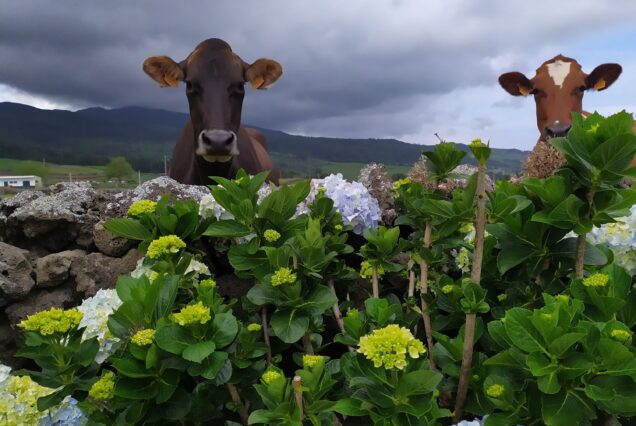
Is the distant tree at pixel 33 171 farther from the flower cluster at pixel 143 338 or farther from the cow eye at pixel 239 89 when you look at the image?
the flower cluster at pixel 143 338

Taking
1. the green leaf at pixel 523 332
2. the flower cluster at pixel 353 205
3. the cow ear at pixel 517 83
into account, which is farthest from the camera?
the cow ear at pixel 517 83

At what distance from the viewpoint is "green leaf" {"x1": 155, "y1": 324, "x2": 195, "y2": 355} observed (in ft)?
5.09

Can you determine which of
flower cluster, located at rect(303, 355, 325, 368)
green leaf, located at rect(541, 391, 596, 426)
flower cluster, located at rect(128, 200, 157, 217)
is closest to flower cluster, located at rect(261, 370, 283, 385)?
flower cluster, located at rect(303, 355, 325, 368)

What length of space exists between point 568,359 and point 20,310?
2.47 metres

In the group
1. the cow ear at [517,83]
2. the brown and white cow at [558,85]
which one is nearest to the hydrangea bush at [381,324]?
the brown and white cow at [558,85]

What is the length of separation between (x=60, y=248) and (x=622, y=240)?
2.89 metres

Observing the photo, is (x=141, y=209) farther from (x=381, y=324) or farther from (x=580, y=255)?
(x=580, y=255)

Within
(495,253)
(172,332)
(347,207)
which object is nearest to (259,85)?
(347,207)

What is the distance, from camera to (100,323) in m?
2.12

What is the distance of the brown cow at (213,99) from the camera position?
19.5 ft

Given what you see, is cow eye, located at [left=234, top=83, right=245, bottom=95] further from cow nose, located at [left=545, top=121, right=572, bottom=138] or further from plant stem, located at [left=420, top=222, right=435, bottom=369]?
cow nose, located at [left=545, top=121, right=572, bottom=138]

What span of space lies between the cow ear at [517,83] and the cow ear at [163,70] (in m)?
6.43

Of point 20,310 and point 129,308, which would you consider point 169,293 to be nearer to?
point 129,308

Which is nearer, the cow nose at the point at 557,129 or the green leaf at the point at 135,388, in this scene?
the green leaf at the point at 135,388
